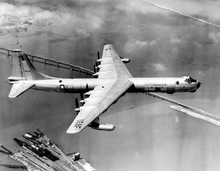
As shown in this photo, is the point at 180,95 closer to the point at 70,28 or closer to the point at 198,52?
the point at 198,52

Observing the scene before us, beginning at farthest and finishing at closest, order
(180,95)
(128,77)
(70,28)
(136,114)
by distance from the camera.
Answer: (180,95)
(136,114)
(70,28)
(128,77)

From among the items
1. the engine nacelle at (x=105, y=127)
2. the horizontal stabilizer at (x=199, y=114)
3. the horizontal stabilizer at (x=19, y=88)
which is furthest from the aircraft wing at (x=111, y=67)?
the horizontal stabilizer at (x=199, y=114)

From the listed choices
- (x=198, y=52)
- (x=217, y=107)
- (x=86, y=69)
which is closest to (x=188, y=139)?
(x=217, y=107)

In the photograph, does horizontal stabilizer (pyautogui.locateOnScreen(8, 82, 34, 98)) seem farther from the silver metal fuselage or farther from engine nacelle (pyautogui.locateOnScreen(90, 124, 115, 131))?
engine nacelle (pyautogui.locateOnScreen(90, 124, 115, 131))

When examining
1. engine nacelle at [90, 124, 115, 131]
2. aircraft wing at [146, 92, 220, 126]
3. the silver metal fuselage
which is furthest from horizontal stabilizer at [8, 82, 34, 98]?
aircraft wing at [146, 92, 220, 126]

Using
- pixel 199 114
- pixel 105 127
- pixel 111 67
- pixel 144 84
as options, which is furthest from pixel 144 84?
pixel 199 114

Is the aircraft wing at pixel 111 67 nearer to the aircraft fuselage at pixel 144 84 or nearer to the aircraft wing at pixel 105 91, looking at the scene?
the aircraft wing at pixel 105 91
